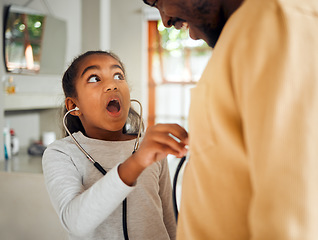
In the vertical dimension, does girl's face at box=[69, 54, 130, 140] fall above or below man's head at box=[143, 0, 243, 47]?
below

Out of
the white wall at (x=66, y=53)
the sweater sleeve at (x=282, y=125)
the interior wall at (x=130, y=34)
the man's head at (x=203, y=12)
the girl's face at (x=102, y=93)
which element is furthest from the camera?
the interior wall at (x=130, y=34)

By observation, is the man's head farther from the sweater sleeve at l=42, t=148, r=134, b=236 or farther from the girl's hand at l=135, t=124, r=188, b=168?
the sweater sleeve at l=42, t=148, r=134, b=236

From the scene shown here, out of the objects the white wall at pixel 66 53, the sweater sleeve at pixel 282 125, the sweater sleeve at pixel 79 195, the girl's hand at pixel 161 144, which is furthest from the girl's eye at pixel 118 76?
the white wall at pixel 66 53

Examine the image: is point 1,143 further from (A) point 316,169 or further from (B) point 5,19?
(A) point 316,169

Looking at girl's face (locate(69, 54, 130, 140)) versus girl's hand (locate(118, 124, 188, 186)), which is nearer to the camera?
girl's hand (locate(118, 124, 188, 186))

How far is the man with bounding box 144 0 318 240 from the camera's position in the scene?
317 millimetres

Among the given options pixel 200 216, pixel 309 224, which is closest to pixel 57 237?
pixel 200 216

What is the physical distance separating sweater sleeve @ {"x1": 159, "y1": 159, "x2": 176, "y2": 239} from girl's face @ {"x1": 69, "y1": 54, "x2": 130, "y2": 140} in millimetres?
217

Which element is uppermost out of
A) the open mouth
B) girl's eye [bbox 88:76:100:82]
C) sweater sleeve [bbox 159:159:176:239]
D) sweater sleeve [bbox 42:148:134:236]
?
girl's eye [bbox 88:76:100:82]

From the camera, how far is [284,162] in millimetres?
318

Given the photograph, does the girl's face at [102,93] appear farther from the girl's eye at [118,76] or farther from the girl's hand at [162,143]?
the girl's hand at [162,143]

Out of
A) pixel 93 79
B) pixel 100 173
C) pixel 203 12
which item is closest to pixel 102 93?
Result: pixel 93 79

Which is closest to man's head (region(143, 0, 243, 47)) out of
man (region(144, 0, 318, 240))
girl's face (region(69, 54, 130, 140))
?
man (region(144, 0, 318, 240))

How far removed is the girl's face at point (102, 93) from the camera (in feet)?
3.39
